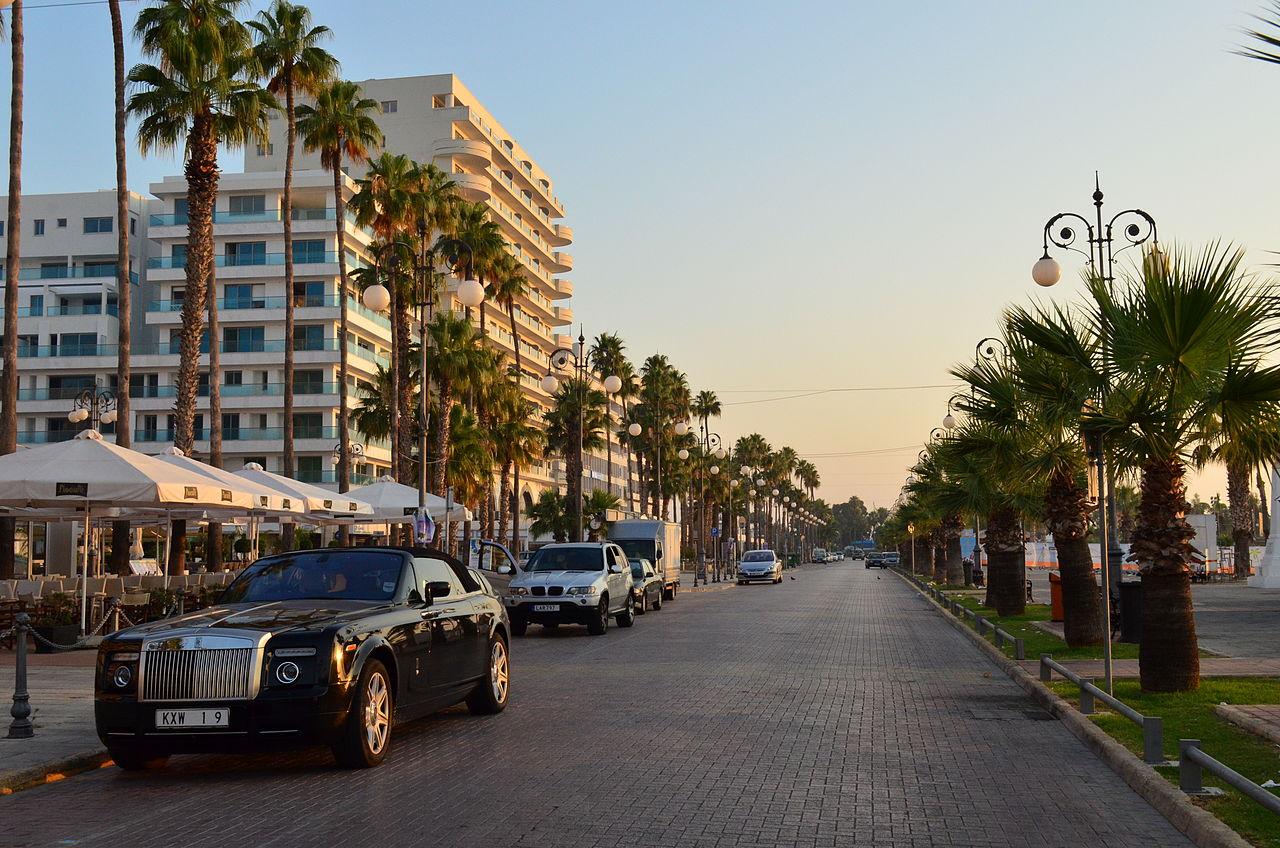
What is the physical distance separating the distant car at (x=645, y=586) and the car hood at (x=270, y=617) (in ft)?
69.8

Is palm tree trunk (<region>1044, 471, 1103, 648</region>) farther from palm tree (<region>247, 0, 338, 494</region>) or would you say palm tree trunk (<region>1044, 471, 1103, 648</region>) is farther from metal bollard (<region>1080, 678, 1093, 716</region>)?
palm tree (<region>247, 0, 338, 494</region>)

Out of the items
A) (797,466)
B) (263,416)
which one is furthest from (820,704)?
(797,466)

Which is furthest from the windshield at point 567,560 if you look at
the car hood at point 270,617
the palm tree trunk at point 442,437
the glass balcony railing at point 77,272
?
the glass balcony railing at point 77,272

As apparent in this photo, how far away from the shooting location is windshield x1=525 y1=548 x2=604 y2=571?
25.6 meters

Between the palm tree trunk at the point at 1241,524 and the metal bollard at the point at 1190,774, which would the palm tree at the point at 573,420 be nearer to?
the palm tree trunk at the point at 1241,524

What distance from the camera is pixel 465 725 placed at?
38.6ft

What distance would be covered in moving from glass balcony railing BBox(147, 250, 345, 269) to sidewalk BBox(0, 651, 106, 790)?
60283 mm

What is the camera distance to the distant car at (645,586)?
1262 inches

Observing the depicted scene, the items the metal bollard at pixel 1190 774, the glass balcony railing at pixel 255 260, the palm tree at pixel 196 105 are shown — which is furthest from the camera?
the glass balcony railing at pixel 255 260

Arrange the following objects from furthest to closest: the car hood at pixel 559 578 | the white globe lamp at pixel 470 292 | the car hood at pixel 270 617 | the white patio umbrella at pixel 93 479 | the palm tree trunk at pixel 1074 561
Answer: the car hood at pixel 559 578 → the white globe lamp at pixel 470 292 → the palm tree trunk at pixel 1074 561 → the white patio umbrella at pixel 93 479 → the car hood at pixel 270 617

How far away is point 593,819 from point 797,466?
18539 centimetres

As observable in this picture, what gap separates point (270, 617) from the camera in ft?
31.0

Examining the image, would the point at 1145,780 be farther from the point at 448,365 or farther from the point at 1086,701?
→ the point at 448,365

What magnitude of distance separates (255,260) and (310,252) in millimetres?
3363
